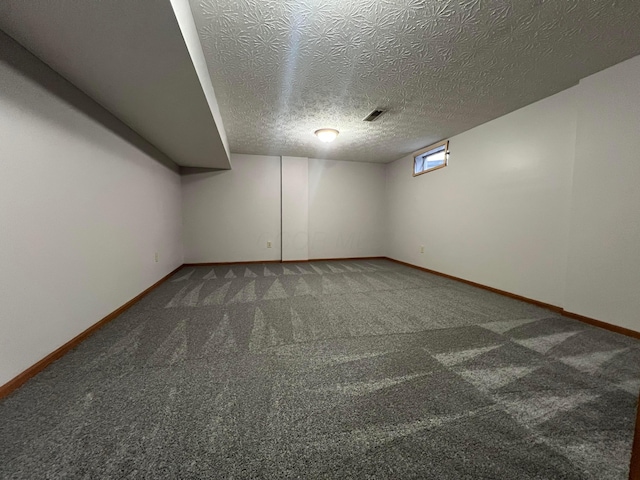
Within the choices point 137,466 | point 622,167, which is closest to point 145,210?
point 137,466

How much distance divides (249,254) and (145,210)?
2.26 meters

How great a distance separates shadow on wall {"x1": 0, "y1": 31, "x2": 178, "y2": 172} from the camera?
128cm

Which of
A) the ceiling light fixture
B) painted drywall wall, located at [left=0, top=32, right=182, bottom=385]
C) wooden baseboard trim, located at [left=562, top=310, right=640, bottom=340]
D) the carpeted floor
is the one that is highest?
the ceiling light fixture

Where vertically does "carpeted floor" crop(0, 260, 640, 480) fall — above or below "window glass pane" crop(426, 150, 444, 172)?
below

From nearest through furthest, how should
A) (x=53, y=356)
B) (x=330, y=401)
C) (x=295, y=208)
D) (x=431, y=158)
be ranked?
(x=330, y=401), (x=53, y=356), (x=431, y=158), (x=295, y=208)

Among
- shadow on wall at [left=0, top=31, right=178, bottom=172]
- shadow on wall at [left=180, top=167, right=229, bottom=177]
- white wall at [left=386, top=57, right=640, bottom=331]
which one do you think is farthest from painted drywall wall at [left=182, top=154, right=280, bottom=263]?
white wall at [left=386, top=57, right=640, bottom=331]

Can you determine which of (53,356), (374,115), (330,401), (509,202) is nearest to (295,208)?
(374,115)

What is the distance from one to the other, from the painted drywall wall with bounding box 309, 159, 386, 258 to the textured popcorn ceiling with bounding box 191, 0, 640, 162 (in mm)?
2251

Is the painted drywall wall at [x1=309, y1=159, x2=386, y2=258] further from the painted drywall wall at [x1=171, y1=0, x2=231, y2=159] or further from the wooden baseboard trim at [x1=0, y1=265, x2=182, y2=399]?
the wooden baseboard trim at [x1=0, y1=265, x2=182, y2=399]

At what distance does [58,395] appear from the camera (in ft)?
3.84

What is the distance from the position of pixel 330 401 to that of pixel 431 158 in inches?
170

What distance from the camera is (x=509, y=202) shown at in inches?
111

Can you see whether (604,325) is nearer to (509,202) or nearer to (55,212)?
(509,202)

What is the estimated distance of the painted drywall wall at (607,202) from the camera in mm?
1868
